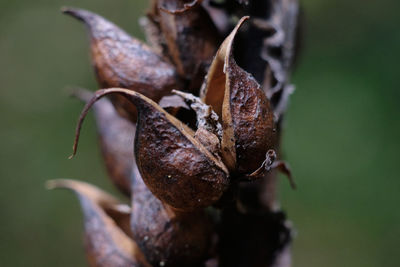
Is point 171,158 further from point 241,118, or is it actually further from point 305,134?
point 305,134

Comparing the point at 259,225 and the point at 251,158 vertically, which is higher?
the point at 251,158

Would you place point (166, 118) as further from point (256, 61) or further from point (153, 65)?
point (256, 61)

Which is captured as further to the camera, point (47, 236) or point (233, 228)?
point (47, 236)

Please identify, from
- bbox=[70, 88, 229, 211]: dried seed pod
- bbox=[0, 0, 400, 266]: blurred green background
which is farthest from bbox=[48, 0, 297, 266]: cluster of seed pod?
bbox=[0, 0, 400, 266]: blurred green background

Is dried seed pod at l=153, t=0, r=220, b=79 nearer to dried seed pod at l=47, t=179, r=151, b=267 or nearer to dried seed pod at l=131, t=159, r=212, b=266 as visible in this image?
dried seed pod at l=131, t=159, r=212, b=266

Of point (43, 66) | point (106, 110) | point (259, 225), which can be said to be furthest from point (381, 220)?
point (43, 66)

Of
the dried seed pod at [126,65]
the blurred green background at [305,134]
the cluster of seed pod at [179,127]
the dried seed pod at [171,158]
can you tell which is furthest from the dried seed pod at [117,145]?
the blurred green background at [305,134]

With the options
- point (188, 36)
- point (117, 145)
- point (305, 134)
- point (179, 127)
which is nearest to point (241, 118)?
point (179, 127)
